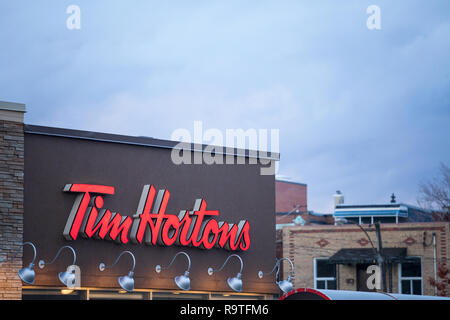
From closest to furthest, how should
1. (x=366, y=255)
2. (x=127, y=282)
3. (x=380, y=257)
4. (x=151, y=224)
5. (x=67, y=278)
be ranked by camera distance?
(x=67, y=278) < (x=127, y=282) < (x=151, y=224) < (x=380, y=257) < (x=366, y=255)

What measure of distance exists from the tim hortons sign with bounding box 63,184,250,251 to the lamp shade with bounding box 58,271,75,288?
1.42 meters

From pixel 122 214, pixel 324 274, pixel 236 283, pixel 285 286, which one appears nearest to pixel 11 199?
pixel 122 214

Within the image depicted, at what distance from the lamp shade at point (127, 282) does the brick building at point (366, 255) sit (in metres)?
24.5

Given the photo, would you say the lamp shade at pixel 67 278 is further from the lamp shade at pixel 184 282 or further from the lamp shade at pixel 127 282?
the lamp shade at pixel 184 282

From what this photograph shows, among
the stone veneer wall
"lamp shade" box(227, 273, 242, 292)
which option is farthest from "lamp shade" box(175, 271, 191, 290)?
the stone veneer wall

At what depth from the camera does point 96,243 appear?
24031 mm

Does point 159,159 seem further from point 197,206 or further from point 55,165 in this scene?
point 55,165

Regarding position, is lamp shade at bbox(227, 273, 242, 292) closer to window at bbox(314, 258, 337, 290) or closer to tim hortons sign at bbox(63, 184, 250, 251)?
tim hortons sign at bbox(63, 184, 250, 251)

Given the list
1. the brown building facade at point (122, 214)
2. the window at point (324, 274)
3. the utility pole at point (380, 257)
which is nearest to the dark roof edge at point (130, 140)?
the brown building facade at point (122, 214)

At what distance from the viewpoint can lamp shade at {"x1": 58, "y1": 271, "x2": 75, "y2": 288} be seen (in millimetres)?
21969

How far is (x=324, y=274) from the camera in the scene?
47938 millimetres

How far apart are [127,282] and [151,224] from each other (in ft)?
8.55

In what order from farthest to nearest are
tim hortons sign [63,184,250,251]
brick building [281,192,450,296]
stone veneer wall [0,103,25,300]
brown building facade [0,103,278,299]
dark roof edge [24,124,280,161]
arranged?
brick building [281,192,450,296] → tim hortons sign [63,184,250,251] → dark roof edge [24,124,280,161] → brown building facade [0,103,278,299] → stone veneer wall [0,103,25,300]

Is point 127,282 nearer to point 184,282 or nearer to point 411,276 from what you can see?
point 184,282
